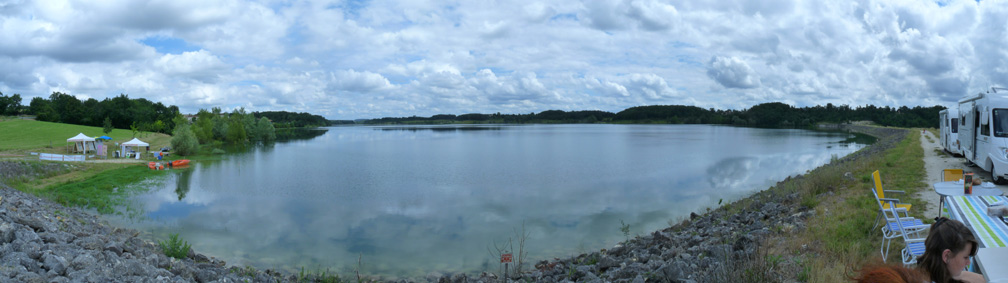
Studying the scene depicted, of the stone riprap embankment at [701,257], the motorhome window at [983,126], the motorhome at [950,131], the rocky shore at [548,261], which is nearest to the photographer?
the stone riprap embankment at [701,257]

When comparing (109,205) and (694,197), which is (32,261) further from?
(694,197)

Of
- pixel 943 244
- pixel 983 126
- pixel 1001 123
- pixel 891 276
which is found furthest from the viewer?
pixel 983 126

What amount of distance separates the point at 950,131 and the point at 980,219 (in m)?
20.1

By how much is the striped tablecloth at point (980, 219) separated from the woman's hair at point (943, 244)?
143cm

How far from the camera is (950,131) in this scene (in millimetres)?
19984

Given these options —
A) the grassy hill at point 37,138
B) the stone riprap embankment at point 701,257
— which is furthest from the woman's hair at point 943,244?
the grassy hill at point 37,138

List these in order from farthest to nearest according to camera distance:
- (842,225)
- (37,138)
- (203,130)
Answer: (203,130) → (37,138) → (842,225)

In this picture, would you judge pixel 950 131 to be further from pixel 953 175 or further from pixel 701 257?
pixel 701 257

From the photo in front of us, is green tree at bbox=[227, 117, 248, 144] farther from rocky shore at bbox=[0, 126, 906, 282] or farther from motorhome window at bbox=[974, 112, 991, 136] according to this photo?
motorhome window at bbox=[974, 112, 991, 136]

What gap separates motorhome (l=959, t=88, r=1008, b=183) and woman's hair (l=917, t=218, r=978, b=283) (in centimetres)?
1195

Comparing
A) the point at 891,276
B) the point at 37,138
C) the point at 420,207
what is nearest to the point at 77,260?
the point at 891,276

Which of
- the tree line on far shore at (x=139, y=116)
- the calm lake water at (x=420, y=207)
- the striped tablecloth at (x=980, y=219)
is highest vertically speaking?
the tree line on far shore at (x=139, y=116)

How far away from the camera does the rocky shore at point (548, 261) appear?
5785 millimetres

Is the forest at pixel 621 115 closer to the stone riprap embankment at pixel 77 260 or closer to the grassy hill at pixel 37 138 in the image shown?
the grassy hill at pixel 37 138
